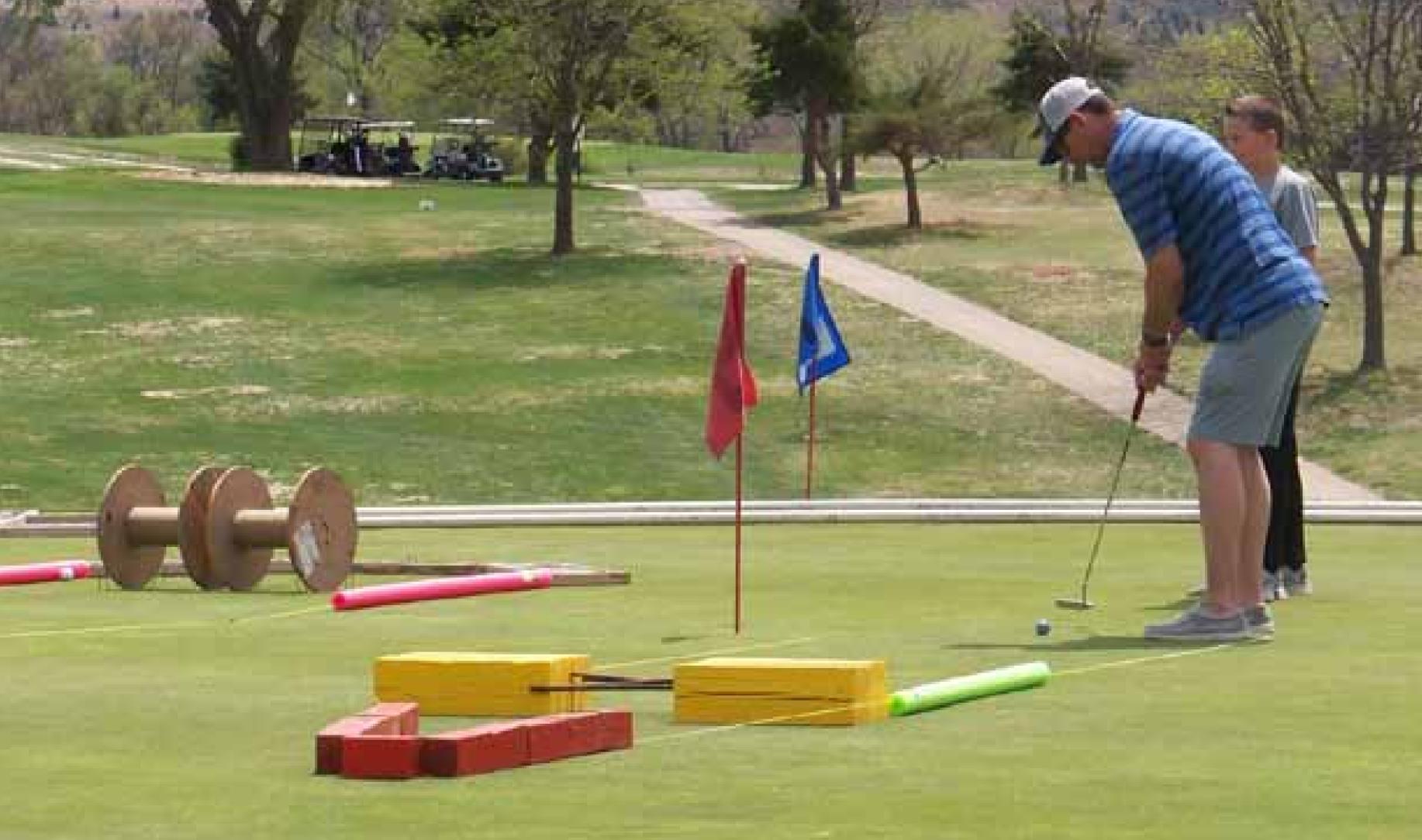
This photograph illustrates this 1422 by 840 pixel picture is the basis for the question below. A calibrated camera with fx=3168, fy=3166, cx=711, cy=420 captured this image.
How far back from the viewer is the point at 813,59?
84.2m

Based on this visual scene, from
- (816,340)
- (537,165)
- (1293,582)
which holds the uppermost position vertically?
(1293,582)

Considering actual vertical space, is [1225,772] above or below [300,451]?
above

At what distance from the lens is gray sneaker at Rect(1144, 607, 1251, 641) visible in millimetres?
12359

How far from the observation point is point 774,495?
3269 centimetres

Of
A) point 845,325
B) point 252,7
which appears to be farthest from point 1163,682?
point 252,7

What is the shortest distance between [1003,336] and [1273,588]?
3212cm

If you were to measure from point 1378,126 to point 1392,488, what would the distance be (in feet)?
35.7

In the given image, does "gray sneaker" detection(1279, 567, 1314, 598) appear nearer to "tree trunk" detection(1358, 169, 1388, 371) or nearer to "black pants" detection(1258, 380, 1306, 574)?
"black pants" detection(1258, 380, 1306, 574)

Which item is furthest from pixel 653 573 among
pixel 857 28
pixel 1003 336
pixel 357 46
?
pixel 357 46

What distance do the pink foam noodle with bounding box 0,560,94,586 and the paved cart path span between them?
15762 mm

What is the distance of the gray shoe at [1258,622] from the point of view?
40.9ft

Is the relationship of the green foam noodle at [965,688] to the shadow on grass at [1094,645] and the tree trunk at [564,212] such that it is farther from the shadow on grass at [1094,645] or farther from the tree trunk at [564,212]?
the tree trunk at [564,212]

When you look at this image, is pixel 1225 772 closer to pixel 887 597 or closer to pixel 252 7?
pixel 887 597

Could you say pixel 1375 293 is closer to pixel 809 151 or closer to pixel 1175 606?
pixel 1175 606
